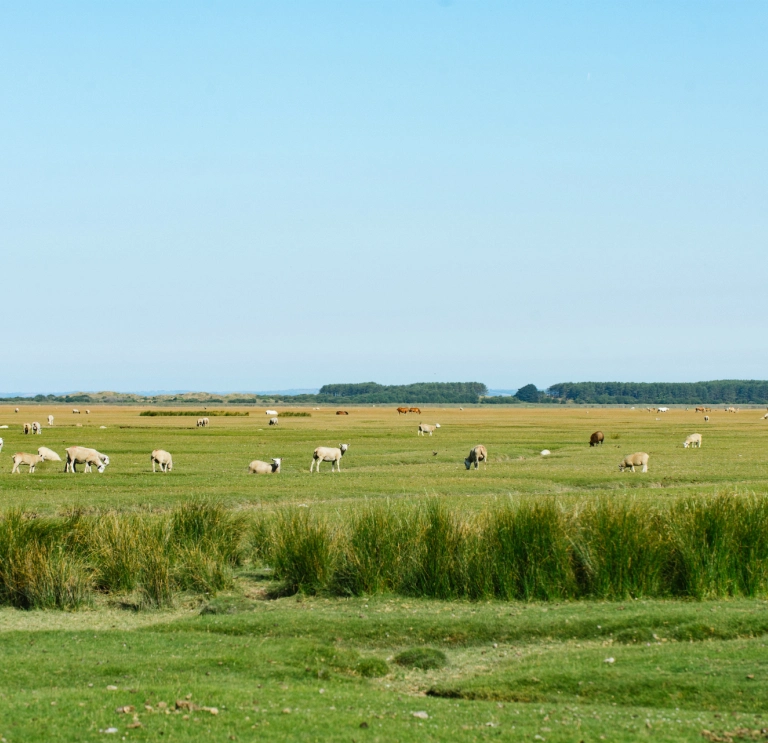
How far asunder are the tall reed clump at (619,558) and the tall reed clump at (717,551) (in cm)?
33

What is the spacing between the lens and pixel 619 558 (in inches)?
628

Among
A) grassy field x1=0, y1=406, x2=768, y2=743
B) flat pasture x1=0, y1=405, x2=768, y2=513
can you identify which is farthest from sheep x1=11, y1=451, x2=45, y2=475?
grassy field x1=0, y1=406, x2=768, y2=743

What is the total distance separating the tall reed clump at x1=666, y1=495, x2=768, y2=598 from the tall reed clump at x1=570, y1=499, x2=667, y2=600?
1.08 ft

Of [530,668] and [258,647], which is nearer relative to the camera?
[530,668]

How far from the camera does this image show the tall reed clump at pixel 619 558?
15.8 meters

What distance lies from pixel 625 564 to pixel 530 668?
533 centimetres

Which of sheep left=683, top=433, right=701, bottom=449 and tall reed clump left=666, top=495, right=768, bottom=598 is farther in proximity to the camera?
sheep left=683, top=433, right=701, bottom=449

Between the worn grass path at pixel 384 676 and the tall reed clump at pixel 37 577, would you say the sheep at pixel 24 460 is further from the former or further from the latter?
the worn grass path at pixel 384 676

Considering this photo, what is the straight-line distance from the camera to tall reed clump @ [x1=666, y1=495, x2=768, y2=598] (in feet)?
52.0

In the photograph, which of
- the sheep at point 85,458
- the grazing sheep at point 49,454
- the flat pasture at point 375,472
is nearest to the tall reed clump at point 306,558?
the flat pasture at point 375,472

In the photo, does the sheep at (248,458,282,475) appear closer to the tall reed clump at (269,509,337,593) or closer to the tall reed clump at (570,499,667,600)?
the tall reed clump at (269,509,337,593)

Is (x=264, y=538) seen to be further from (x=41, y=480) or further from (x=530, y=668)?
(x=41, y=480)

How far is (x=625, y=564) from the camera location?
52.3 ft

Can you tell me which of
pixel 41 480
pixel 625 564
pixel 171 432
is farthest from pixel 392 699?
pixel 171 432
